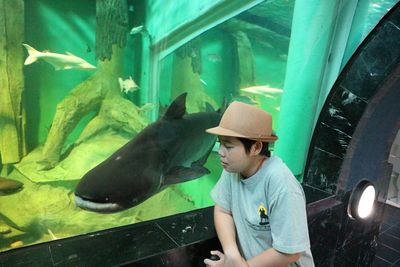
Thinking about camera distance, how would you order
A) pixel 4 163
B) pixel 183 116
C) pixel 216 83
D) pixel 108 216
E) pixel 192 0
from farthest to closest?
1. pixel 216 83
2. pixel 183 116
3. pixel 192 0
4. pixel 108 216
5. pixel 4 163

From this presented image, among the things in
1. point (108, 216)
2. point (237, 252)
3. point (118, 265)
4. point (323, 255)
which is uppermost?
point (237, 252)

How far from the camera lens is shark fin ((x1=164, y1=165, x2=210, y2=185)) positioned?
9.76 ft

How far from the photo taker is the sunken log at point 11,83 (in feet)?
5.91

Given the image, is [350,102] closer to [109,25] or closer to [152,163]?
[152,163]

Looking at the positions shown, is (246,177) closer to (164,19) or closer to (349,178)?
(164,19)

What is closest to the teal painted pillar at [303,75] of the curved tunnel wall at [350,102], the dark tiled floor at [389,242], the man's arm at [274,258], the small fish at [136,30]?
the curved tunnel wall at [350,102]

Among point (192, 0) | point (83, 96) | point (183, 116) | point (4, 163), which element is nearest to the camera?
point (4, 163)

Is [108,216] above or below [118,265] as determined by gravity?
below

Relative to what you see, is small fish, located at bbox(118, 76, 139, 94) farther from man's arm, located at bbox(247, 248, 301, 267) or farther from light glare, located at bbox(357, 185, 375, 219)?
light glare, located at bbox(357, 185, 375, 219)

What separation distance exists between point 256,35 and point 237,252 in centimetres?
253

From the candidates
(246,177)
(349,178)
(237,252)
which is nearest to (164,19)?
(246,177)

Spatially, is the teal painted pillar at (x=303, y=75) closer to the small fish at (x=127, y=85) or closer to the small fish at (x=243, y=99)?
the small fish at (x=243, y=99)

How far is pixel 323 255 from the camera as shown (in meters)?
3.05

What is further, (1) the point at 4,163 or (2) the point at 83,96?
(2) the point at 83,96
